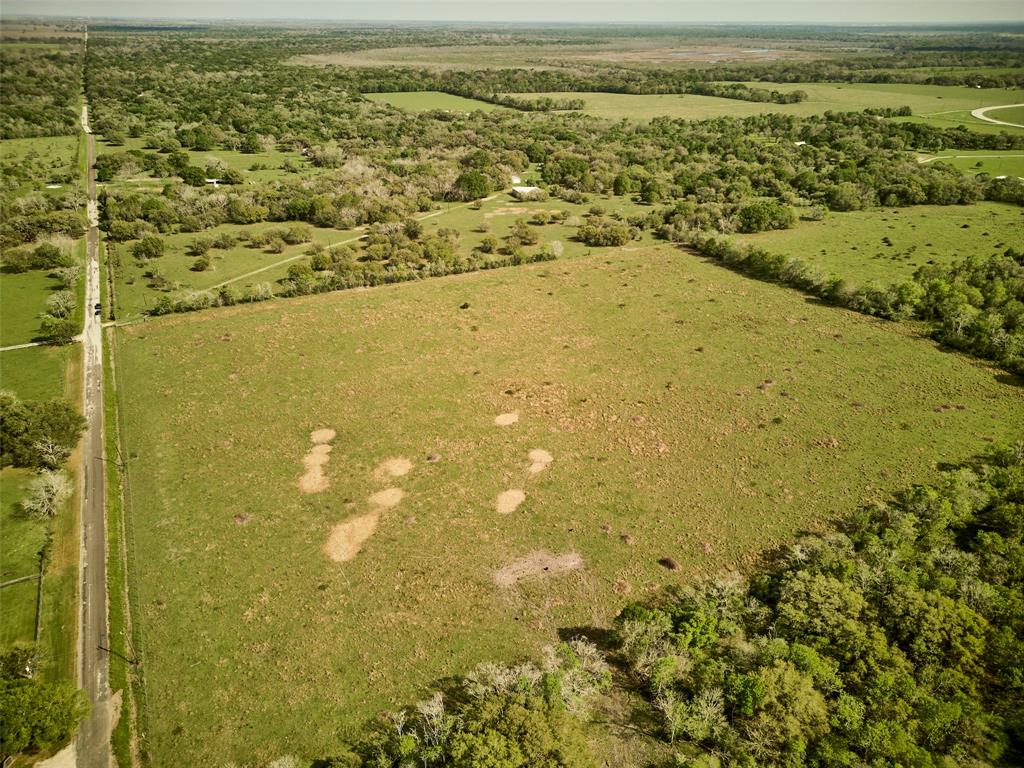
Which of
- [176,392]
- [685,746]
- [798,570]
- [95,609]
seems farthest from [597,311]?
[95,609]

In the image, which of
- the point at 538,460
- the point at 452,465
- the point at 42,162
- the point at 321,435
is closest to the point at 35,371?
the point at 321,435

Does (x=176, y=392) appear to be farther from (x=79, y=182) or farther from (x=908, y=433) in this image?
(x=79, y=182)

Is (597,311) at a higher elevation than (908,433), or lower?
higher

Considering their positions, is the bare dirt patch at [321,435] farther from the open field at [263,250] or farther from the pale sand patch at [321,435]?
the open field at [263,250]

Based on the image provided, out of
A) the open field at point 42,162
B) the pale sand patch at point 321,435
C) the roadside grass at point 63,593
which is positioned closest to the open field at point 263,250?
the roadside grass at point 63,593

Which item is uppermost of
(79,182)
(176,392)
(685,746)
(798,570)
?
(79,182)

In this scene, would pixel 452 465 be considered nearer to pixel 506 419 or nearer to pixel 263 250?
pixel 506 419

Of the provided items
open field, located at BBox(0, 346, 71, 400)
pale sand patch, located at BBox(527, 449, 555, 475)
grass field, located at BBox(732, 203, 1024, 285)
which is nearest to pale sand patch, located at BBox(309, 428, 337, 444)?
pale sand patch, located at BBox(527, 449, 555, 475)
